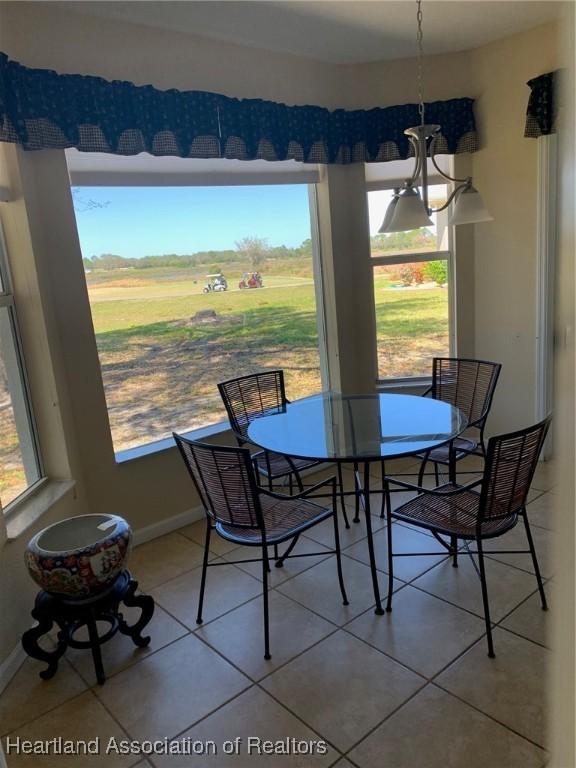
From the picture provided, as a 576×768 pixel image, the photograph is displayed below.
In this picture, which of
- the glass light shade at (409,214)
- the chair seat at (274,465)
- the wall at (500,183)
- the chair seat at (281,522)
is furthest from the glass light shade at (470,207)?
the wall at (500,183)

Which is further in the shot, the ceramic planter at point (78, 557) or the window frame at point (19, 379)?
the window frame at point (19, 379)

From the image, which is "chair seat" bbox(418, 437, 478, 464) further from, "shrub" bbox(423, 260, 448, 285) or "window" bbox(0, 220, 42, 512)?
"window" bbox(0, 220, 42, 512)

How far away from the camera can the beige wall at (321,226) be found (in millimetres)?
2494

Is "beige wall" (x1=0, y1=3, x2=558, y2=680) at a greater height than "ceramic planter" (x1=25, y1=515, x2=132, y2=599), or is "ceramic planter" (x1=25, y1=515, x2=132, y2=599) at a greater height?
"beige wall" (x1=0, y1=3, x2=558, y2=680)

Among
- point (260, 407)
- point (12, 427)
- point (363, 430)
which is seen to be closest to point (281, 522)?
point (363, 430)

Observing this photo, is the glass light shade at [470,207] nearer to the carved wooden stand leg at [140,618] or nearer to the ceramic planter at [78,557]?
the ceramic planter at [78,557]

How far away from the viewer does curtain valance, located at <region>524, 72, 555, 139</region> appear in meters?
3.13

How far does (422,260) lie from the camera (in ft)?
12.7

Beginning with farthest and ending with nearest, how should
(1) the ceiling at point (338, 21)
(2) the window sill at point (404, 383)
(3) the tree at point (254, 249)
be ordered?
1. (2) the window sill at point (404, 383)
2. (3) the tree at point (254, 249)
3. (1) the ceiling at point (338, 21)

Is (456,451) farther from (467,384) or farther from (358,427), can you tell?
(358,427)

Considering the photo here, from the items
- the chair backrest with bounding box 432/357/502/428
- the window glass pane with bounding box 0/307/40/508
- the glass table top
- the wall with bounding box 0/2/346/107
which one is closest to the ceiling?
the wall with bounding box 0/2/346/107

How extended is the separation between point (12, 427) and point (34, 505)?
0.36 metres

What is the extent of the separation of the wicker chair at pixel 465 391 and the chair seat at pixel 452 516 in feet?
1.70

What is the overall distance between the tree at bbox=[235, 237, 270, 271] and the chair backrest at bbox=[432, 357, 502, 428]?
1.26 meters
